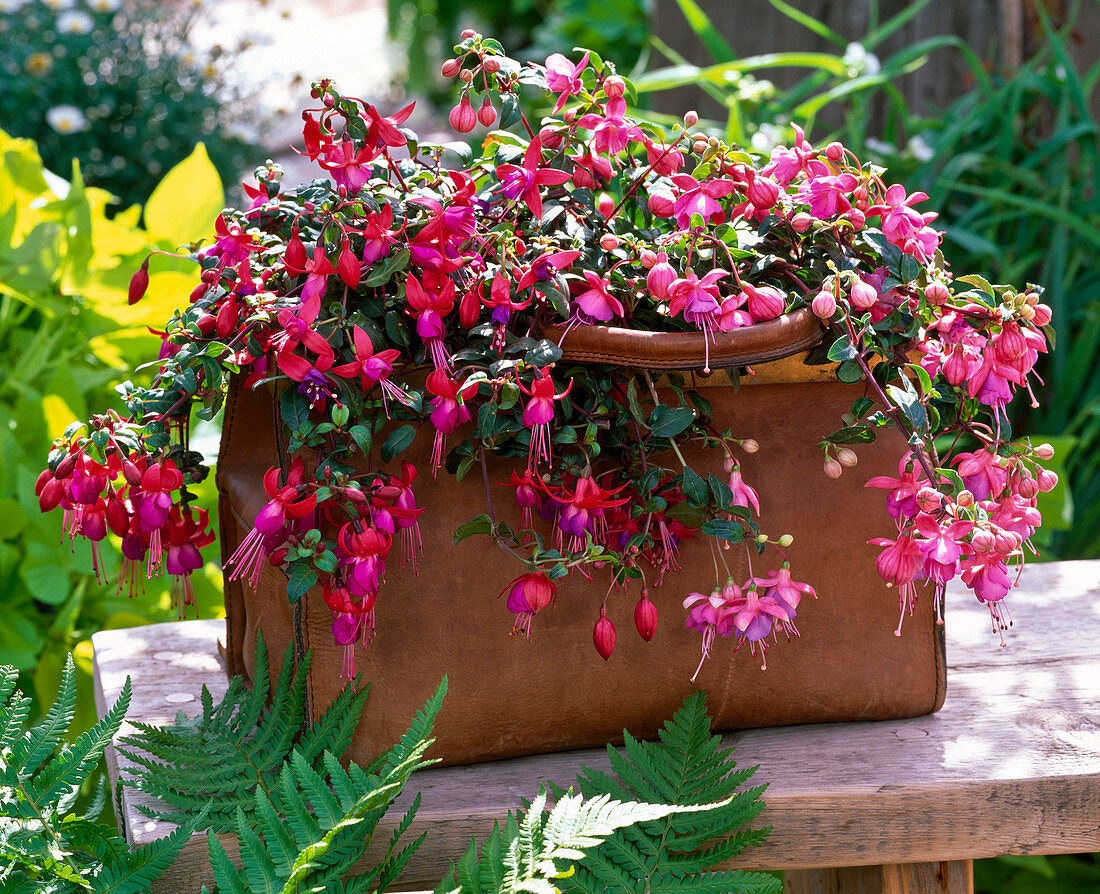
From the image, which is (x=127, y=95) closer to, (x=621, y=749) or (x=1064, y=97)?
(x=1064, y=97)

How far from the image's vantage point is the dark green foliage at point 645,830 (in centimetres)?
66

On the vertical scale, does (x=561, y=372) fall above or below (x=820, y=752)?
above

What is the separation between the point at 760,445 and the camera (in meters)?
0.83

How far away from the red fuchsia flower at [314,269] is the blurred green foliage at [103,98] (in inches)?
81.0

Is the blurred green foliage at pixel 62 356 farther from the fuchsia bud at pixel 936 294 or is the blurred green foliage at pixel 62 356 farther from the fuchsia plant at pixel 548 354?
the fuchsia bud at pixel 936 294

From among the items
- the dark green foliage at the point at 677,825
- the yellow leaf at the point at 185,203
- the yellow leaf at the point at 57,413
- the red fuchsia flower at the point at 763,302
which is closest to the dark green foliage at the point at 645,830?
the dark green foliage at the point at 677,825

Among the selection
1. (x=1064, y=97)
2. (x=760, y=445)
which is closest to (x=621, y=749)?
(x=760, y=445)

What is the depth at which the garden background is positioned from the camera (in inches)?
53.5

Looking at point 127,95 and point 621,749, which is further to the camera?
point 127,95

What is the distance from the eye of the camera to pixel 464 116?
745 mm

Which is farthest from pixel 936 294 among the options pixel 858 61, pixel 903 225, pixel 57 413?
pixel 858 61

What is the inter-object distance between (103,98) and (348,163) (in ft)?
7.32

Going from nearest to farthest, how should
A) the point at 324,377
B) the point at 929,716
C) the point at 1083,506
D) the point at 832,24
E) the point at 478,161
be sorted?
1. the point at 324,377
2. the point at 478,161
3. the point at 929,716
4. the point at 1083,506
5. the point at 832,24

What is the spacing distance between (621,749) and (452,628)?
193 mm
